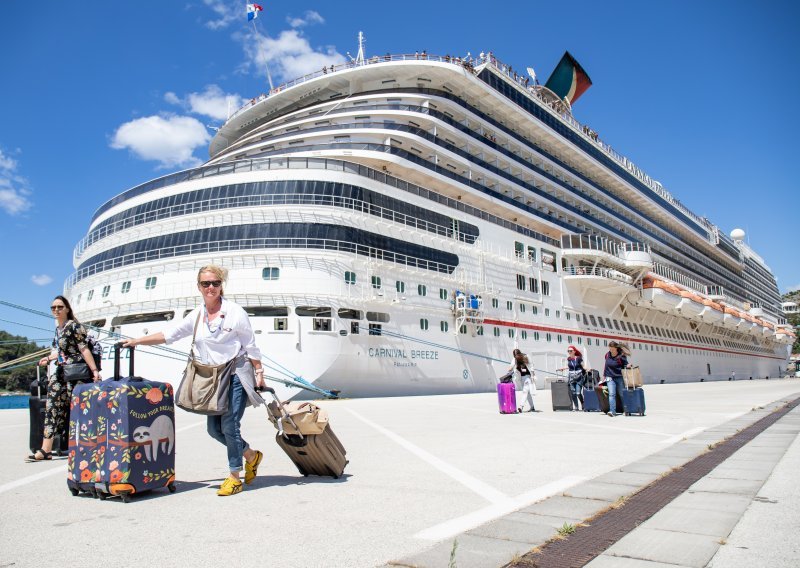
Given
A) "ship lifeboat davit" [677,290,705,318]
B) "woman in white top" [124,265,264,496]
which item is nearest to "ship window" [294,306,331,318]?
"woman in white top" [124,265,264,496]

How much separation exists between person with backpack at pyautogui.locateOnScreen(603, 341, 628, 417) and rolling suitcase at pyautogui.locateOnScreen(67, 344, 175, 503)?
904cm

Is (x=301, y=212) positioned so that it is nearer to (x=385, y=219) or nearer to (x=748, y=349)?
(x=385, y=219)

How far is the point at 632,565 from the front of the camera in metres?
2.44

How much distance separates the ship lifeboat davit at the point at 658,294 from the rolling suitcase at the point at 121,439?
39508 millimetres

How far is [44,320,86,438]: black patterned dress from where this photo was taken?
20.1ft

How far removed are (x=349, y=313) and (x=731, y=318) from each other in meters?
48.1

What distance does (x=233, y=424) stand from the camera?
14.4ft

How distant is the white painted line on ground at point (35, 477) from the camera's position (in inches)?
182

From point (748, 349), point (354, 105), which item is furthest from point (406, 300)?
point (748, 349)

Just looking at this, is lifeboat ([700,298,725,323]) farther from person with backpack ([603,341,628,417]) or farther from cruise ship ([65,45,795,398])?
person with backpack ([603,341,628,417])

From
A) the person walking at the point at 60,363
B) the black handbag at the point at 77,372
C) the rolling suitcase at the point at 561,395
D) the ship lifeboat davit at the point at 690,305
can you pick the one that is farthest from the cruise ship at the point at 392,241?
the black handbag at the point at 77,372

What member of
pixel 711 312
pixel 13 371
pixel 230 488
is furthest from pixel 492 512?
pixel 13 371

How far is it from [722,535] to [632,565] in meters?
0.73

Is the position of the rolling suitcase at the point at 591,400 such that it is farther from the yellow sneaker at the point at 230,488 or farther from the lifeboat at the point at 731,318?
the lifeboat at the point at 731,318
